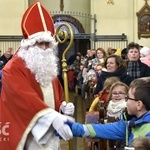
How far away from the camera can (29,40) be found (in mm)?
3781

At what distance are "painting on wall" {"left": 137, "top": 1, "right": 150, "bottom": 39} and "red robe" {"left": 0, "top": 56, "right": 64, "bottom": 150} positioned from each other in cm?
1309

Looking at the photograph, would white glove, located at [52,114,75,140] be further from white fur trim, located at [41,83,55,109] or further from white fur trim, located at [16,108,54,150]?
white fur trim, located at [41,83,55,109]

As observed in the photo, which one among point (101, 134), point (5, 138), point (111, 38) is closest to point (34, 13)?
point (5, 138)

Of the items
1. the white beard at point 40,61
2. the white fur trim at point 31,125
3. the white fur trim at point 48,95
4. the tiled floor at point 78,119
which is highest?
the white beard at point 40,61

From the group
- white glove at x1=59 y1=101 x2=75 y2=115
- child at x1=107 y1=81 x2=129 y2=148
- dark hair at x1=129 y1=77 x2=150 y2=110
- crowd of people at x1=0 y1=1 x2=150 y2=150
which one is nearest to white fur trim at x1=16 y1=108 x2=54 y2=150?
crowd of people at x1=0 y1=1 x2=150 y2=150

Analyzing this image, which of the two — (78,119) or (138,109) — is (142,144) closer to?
(138,109)

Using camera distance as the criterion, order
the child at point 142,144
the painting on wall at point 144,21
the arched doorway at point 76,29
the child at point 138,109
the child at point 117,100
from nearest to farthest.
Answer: the child at point 142,144 → the child at point 138,109 → the child at point 117,100 → the painting on wall at point 144,21 → the arched doorway at point 76,29

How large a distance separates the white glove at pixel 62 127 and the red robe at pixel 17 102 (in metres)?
0.23

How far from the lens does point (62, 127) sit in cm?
316

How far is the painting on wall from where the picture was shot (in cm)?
1630

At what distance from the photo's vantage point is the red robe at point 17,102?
A: 11.3 ft

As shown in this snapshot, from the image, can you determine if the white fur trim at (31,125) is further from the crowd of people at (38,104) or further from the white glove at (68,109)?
the white glove at (68,109)

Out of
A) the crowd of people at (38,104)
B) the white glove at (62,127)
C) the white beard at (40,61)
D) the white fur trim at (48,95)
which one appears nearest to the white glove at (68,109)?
the crowd of people at (38,104)

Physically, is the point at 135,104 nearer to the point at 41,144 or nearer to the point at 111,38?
the point at 41,144
